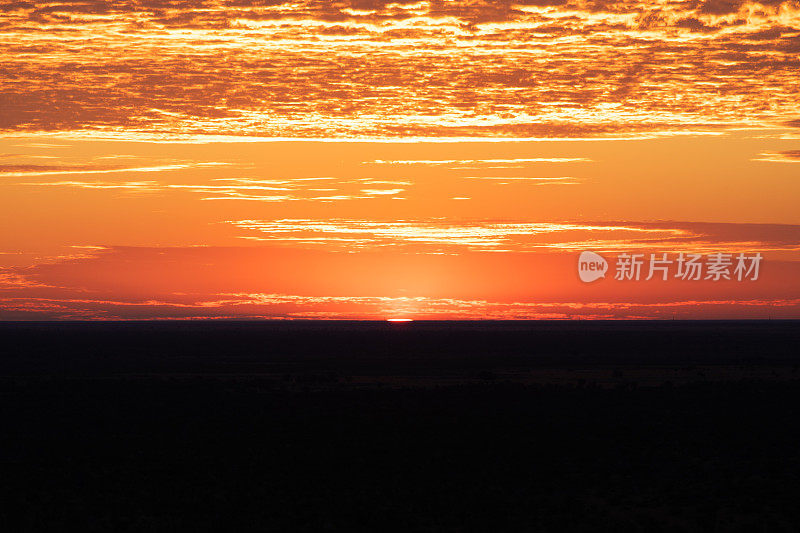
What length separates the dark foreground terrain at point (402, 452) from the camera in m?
19.1

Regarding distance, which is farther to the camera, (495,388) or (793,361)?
(793,361)

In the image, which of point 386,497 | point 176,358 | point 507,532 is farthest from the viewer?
point 176,358

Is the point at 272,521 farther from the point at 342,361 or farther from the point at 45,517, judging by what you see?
the point at 342,361

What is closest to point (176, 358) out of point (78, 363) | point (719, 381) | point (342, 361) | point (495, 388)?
point (78, 363)

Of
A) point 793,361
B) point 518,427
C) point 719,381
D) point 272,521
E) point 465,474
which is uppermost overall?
point 272,521

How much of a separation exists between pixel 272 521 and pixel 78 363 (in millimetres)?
52902

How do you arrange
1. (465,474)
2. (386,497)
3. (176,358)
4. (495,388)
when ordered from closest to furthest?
1. (386,497)
2. (465,474)
3. (495,388)
4. (176,358)

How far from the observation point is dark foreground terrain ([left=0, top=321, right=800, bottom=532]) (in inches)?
754

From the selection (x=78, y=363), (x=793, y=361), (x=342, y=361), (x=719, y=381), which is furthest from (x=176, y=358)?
(x=793, y=361)

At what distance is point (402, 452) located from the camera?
2641 centimetres

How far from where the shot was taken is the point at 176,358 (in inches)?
2894

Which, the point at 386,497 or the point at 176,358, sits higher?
the point at 386,497

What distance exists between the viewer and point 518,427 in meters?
31.0

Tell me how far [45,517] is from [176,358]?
55.7 meters
